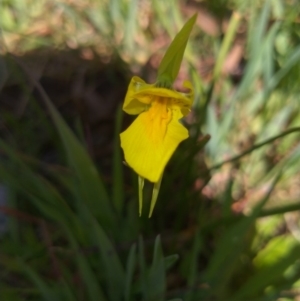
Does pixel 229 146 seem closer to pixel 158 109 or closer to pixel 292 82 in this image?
pixel 292 82

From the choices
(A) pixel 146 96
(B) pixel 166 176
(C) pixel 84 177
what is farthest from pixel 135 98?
(B) pixel 166 176

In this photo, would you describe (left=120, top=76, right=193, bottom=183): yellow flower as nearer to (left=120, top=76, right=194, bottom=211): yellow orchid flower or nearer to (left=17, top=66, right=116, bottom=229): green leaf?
(left=120, top=76, right=194, bottom=211): yellow orchid flower

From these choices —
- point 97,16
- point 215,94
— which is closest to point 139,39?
point 97,16

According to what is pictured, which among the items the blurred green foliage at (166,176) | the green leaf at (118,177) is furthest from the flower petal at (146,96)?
the green leaf at (118,177)

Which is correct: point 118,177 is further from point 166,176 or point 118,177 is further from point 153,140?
point 153,140

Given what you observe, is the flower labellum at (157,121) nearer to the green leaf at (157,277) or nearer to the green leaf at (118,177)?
the green leaf at (157,277)

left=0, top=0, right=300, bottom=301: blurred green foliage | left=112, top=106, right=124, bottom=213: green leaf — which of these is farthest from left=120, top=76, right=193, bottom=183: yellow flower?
left=112, top=106, right=124, bottom=213: green leaf

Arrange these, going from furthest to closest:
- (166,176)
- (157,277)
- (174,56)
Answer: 1. (166,176)
2. (157,277)
3. (174,56)
